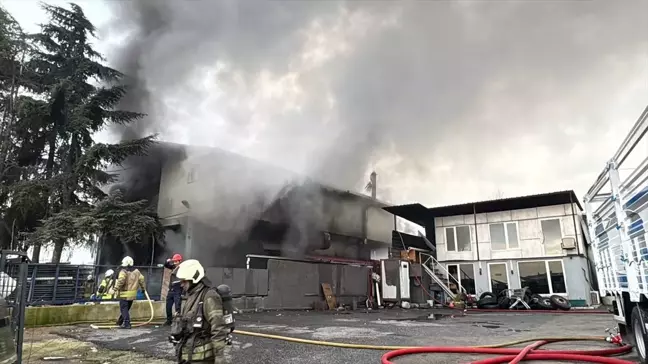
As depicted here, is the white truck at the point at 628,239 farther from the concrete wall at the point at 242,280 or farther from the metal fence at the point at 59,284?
the metal fence at the point at 59,284

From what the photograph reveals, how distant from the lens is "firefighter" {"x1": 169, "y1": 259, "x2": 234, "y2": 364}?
9.28ft

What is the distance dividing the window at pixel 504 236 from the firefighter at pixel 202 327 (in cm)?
1659

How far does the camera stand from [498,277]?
16.7m

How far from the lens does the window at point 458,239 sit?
703 inches

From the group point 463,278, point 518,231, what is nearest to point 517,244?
point 518,231

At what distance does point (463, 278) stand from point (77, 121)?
17117mm

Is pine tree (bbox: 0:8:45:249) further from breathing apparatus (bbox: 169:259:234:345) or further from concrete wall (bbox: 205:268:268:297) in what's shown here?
breathing apparatus (bbox: 169:259:234:345)

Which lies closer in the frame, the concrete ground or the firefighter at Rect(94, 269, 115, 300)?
the concrete ground

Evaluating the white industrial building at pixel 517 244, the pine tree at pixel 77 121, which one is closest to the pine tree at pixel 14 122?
the pine tree at pixel 77 121

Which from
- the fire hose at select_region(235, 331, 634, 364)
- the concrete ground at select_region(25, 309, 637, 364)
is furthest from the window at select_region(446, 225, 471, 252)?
the fire hose at select_region(235, 331, 634, 364)

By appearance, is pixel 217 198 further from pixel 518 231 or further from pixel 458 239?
pixel 518 231

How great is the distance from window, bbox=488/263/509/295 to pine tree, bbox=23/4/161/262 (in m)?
14.0

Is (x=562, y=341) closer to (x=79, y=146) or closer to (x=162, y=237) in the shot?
(x=162, y=237)

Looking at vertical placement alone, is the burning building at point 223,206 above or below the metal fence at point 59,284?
above
